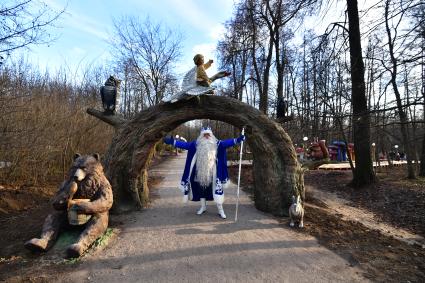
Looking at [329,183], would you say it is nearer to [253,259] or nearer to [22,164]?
[253,259]

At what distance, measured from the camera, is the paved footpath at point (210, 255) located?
439cm

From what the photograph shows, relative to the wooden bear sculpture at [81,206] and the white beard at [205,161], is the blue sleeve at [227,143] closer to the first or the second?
the white beard at [205,161]

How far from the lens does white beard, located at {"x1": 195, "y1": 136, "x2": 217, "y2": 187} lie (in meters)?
7.46

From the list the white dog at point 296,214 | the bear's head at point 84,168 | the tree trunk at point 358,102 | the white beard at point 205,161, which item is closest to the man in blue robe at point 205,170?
the white beard at point 205,161

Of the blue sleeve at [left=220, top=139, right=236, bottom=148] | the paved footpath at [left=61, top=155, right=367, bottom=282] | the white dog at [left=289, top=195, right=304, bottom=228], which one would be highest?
the blue sleeve at [left=220, top=139, right=236, bottom=148]

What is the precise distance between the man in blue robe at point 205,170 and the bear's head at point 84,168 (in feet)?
6.82

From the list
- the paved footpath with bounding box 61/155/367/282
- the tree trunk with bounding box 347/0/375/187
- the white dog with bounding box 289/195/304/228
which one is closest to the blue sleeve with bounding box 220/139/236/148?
the paved footpath with bounding box 61/155/367/282

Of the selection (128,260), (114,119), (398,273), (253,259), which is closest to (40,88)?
(114,119)

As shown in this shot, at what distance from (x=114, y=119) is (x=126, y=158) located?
3.39 feet

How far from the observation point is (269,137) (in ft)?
25.7

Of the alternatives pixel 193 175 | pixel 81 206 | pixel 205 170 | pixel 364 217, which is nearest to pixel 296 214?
pixel 205 170

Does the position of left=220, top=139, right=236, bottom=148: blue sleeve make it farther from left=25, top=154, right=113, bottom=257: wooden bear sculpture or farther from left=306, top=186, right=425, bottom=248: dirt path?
left=306, top=186, right=425, bottom=248: dirt path

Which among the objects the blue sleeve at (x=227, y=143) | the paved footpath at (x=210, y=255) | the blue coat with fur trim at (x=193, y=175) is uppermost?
the blue sleeve at (x=227, y=143)

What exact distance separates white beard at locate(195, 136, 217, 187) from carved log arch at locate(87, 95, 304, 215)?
763 millimetres
